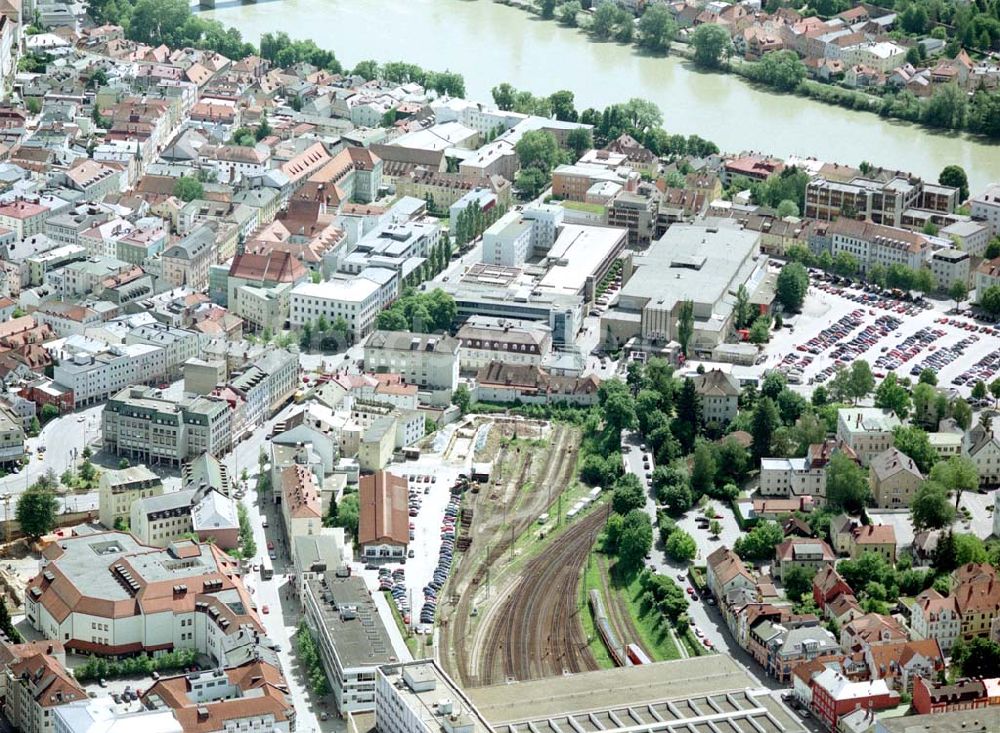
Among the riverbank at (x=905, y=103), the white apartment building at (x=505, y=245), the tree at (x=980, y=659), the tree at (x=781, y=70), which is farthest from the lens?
the tree at (x=781, y=70)

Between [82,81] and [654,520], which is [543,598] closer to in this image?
[654,520]

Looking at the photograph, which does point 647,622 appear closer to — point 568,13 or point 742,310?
point 742,310

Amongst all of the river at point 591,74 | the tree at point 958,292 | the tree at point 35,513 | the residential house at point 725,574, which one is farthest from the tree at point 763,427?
the river at point 591,74

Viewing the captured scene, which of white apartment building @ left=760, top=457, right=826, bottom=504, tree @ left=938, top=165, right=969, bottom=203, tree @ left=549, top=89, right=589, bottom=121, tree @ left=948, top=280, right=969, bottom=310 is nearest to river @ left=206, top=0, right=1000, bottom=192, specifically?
tree @ left=938, top=165, right=969, bottom=203

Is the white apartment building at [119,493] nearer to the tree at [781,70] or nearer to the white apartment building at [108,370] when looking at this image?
the white apartment building at [108,370]

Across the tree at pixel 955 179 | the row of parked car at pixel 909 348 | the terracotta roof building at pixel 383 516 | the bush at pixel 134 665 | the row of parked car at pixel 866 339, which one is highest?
the tree at pixel 955 179
